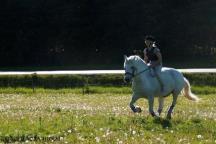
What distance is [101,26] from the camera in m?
76.8

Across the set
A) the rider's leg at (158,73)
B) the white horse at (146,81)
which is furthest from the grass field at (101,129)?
the rider's leg at (158,73)

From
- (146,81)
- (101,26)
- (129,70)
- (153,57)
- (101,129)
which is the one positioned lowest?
(101,129)

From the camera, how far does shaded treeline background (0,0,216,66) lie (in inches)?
2975

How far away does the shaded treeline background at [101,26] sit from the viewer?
248 feet

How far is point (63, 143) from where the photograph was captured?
13.7m

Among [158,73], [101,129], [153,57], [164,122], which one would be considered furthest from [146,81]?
[101,129]

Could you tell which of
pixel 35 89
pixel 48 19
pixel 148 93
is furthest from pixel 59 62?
pixel 148 93

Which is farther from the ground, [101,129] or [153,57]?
[153,57]

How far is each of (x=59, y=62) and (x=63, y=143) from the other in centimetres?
6551

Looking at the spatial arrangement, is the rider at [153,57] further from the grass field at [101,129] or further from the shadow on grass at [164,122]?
the shadow on grass at [164,122]

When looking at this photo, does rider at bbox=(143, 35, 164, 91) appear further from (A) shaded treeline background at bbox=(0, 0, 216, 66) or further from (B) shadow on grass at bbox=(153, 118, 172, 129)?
(A) shaded treeline background at bbox=(0, 0, 216, 66)

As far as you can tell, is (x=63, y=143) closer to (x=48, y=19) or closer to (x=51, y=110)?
(x=51, y=110)

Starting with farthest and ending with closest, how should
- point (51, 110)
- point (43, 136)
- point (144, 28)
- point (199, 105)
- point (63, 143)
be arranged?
point (144, 28) → point (199, 105) → point (51, 110) → point (43, 136) → point (63, 143)

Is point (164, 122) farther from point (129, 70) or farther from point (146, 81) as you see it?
point (146, 81)
